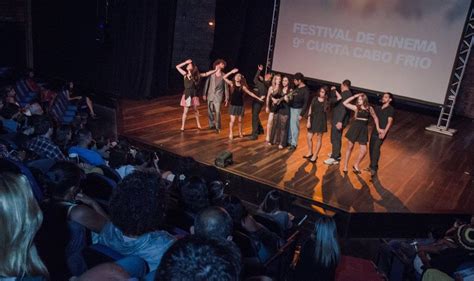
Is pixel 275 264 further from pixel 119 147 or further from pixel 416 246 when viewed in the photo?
pixel 119 147

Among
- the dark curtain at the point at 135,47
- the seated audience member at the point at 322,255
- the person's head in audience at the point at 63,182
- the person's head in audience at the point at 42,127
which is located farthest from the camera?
the dark curtain at the point at 135,47

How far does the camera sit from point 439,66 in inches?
382

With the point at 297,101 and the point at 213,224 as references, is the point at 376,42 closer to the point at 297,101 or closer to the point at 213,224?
the point at 297,101

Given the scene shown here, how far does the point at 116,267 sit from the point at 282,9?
35.1 feet

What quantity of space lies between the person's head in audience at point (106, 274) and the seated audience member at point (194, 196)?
5.57ft

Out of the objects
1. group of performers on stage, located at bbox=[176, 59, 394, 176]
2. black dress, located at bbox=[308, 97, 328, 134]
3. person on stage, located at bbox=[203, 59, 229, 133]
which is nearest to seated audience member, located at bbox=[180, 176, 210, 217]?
group of performers on stage, located at bbox=[176, 59, 394, 176]

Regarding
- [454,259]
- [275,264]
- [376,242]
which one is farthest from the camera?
[376,242]

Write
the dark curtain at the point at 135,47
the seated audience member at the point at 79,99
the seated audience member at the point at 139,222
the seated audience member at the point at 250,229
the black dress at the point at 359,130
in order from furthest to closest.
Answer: the dark curtain at the point at 135,47
the seated audience member at the point at 79,99
the black dress at the point at 359,130
the seated audience member at the point at 250,229
the seated audience member at the point at 139,222

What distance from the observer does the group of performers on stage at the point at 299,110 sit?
675 cm

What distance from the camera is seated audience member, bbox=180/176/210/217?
3.47m

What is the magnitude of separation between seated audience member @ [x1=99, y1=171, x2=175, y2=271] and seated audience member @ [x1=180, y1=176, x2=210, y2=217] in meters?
1.15

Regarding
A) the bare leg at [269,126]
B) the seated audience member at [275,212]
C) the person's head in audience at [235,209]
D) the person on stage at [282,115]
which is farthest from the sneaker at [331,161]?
the person's head in audience at [235,209]

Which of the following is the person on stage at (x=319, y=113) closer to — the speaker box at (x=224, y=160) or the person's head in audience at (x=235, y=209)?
the speaker box at (x=224, y=160)

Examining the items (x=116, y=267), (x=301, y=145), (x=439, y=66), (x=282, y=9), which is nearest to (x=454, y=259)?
(x=116, y=267)
